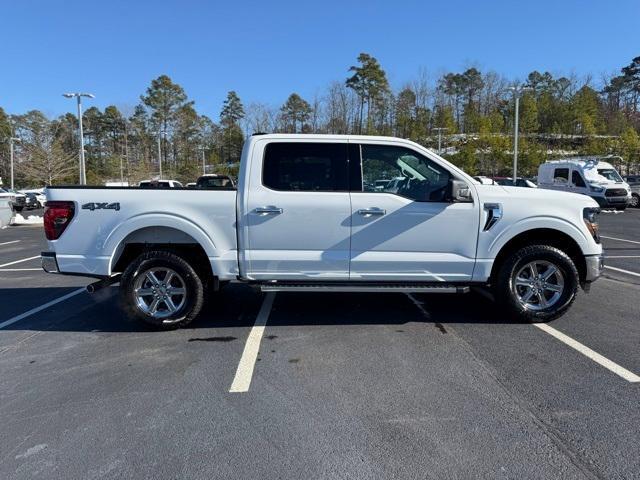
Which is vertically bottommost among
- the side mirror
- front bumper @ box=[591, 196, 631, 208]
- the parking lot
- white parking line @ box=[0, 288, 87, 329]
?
the parking lot

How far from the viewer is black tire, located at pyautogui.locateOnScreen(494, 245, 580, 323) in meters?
5.28

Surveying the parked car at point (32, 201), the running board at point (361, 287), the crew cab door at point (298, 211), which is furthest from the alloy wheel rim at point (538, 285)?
the parked car at point (32, 201)

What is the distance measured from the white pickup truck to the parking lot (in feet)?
1.75

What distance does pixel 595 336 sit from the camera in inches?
198

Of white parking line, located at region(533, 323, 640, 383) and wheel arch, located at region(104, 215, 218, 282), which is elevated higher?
wheel arch, located at region(104, 215, 218, 282)

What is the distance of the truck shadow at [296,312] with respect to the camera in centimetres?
558

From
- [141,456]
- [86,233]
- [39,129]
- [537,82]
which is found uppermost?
[537,82]

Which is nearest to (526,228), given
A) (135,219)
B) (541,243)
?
(541,243)

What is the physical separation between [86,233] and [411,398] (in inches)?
148

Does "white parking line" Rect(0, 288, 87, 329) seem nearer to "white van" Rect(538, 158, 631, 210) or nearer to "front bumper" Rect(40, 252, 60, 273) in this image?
"front bumper" Rect(40, 252, 60, 273)

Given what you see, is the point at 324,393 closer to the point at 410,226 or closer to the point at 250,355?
the point at 250,355

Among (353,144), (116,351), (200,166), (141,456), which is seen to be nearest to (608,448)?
(141,456)

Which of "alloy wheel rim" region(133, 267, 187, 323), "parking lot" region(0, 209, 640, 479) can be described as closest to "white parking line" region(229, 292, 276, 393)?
"parking lot" region(0, 209, 640, 479)

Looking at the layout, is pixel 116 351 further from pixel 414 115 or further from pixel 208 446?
pixel 414 115
